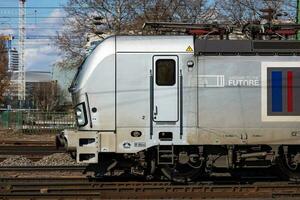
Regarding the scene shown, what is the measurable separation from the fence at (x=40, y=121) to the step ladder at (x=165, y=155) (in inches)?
889

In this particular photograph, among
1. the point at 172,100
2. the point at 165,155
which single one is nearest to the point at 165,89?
the point at 172,100

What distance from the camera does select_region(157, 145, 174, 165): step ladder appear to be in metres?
11.8

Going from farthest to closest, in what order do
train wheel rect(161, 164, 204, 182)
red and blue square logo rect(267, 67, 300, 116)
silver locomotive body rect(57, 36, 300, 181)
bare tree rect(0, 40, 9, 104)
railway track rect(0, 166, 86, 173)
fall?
bare tree rect(0, 40, 9, 104) < railway track rect(0, 166, 86, 173) < train wheel rect(161, 164, 204, 182) < red and blue square logo rect(267, 67, 300, 116) < silver locomotive body rect(57, 36, 300, 181)

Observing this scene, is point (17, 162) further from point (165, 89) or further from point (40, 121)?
point (40, 121)

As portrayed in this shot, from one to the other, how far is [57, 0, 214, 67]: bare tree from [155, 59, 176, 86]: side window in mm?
22211

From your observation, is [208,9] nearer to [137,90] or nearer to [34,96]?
[137,90]

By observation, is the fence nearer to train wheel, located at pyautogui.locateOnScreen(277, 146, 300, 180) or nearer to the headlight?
the headlight

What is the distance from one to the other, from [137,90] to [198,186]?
8.03 ft

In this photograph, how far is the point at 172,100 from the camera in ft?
38.6

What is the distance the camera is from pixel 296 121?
467 inches

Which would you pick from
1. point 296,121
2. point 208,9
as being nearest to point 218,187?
point 296,121

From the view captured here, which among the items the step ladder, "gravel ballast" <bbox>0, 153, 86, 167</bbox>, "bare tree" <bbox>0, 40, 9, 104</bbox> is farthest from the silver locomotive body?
"bare tree" <bbox>0, 40, 9, 104</bbox>

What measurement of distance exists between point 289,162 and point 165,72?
3.52 meters

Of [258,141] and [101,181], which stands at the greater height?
[258,141]
